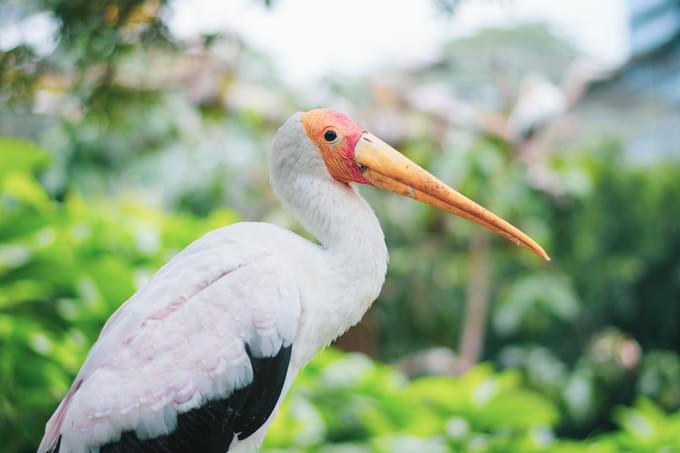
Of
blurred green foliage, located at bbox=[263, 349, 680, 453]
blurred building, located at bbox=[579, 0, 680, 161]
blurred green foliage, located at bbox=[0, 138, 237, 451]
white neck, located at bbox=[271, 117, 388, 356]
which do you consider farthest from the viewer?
blurred building, located at bbox=[579, 0, 680, 161]

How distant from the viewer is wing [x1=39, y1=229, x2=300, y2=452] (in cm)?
115

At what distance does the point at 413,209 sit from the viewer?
5.84 m

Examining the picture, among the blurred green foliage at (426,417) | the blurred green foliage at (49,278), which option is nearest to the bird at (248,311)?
the blurred green foliage at (49,278)

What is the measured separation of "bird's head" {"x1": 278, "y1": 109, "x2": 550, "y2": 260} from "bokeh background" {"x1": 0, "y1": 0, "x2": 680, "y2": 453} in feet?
1.62

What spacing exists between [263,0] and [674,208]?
260 inches

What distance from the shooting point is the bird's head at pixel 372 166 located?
127 cm

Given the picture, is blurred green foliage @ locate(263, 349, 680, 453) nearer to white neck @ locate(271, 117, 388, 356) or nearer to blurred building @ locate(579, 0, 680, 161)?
white neck @ locate(271, 117, 388, 356)

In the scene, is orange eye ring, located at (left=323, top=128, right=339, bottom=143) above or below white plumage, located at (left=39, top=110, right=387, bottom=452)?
above

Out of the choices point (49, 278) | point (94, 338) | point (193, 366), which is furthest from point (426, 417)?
point (193, 366)

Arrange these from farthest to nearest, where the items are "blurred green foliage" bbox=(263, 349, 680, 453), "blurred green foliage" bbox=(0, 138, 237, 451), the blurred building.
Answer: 1. the blurred building
2. "blurred green foliage" bbox=(263, 349, 680, 453)
3. "blurred green foliage" bbox=(0, 138, 237, 451)

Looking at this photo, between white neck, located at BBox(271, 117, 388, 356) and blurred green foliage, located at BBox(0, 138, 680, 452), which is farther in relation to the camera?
blurred green foliage, located at BBox(0, 138, 680, 452)

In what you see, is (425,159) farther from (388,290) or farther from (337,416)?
(337,416)

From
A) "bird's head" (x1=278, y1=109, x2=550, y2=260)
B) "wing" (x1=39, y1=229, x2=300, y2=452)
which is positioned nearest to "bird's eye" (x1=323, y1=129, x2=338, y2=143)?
"bird's head" (x1=278, y1=109, x2=550, y2=260)

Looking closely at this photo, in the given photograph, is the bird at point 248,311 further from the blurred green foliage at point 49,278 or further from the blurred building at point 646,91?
the blurred building at point 646,91
